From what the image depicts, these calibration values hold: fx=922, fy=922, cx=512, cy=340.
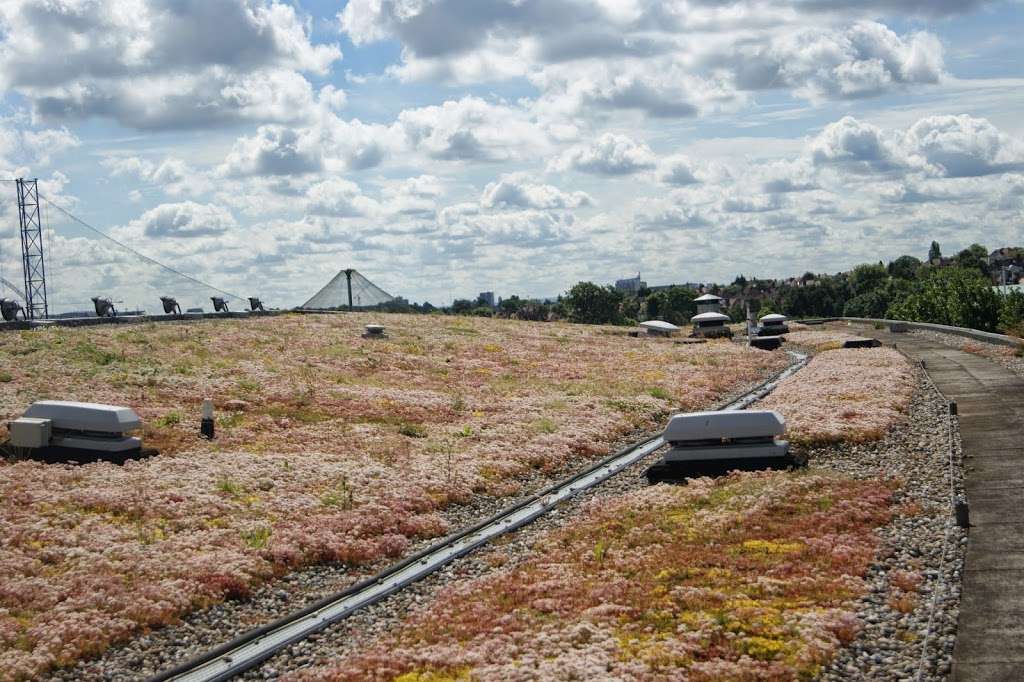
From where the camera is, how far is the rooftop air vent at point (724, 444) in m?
31.7

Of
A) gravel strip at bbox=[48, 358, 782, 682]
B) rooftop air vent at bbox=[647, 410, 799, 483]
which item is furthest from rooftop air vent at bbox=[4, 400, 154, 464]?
rooftop air vent at bbox=[647, 410, 799, 483]

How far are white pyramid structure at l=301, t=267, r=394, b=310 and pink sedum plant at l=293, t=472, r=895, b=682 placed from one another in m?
93.0

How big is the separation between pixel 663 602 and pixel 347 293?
102 meters

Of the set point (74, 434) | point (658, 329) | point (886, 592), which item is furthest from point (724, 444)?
point (658, 329)

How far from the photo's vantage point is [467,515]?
28.4 metres

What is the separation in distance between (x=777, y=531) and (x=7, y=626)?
17.2 metres

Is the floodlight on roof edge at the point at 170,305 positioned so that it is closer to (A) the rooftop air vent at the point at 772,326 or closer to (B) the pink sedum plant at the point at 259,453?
(B) the pink sedum plant at the point at 259,453

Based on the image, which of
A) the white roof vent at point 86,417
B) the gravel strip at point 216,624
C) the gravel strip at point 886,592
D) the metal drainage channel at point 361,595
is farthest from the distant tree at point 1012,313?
the white roof vent at point 86,417

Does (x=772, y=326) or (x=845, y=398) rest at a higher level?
(x=772, y=326)

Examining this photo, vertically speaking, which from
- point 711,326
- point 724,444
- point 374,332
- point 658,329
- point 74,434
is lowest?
point 724,444

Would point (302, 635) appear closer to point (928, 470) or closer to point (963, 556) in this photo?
point (963, 556)

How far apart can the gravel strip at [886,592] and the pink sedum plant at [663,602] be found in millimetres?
418

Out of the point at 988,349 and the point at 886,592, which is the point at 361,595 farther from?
the point at 988,349

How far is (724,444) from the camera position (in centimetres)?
3206
